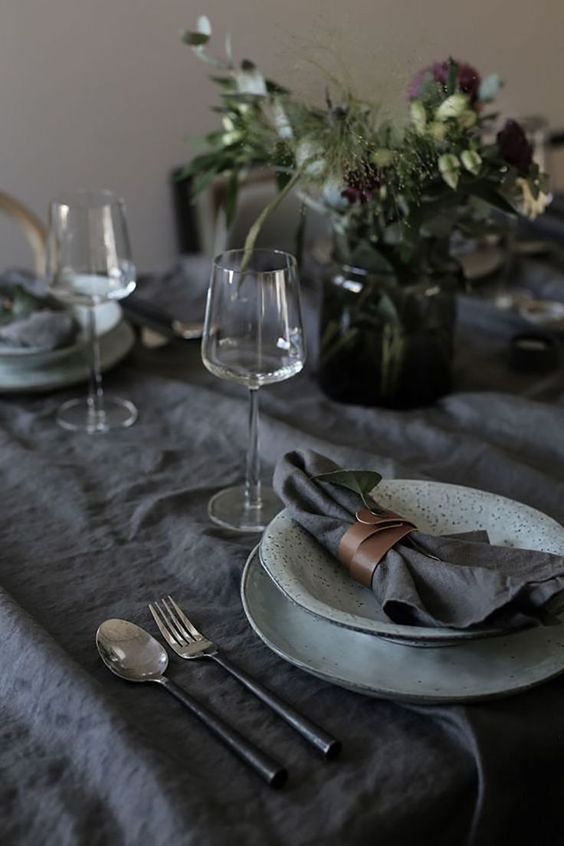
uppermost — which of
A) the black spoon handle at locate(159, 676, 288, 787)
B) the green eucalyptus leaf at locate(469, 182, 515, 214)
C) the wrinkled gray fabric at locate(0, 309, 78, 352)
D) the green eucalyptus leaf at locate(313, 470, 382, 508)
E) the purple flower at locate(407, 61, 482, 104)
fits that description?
the purple flower at locate(407, 61, 482, 104)

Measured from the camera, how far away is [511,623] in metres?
0.70

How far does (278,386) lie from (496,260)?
574mm

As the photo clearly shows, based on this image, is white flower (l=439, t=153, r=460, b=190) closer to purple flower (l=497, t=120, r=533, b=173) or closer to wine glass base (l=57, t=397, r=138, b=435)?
purple flower (l=497, t=120, r=533, b=173)

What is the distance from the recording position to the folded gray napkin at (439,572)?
2.30 feet

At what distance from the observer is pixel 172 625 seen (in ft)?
2.68

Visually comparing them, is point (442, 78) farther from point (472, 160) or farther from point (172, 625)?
point (172, 625)

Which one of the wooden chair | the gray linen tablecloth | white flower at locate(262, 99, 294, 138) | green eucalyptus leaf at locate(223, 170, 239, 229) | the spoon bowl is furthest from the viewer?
the wooden chair

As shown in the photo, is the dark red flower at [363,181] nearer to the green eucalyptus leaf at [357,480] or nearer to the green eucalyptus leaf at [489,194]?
the green eucalyptus leaf at [489,194]

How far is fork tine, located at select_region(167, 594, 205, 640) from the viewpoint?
0.80m

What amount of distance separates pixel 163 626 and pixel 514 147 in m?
0.62

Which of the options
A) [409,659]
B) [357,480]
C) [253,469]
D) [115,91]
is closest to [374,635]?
[409,659]

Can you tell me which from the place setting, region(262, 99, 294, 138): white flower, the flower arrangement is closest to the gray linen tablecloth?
the place setting

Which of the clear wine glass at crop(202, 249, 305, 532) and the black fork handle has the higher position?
the clear wine glass at crop(202, 249, 305, 532)

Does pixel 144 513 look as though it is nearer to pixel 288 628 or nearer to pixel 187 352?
pixel 288 628
